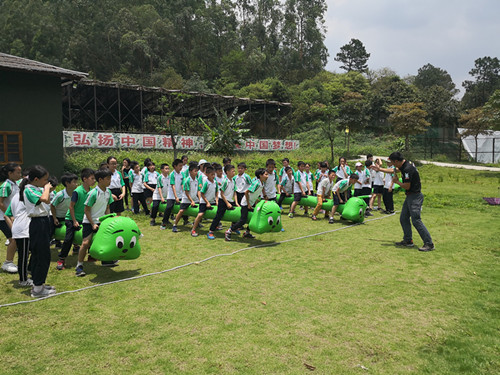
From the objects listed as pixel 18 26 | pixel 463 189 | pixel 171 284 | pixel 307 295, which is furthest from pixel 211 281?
pixel 18 26

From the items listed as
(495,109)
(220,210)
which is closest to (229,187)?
(220,210)

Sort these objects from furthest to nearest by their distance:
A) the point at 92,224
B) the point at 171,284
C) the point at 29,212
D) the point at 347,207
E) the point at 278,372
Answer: the point at 347,207
the point at 92,224
the point at 171,284
the point at 29,212
the point at 278,372

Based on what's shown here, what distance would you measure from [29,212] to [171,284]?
84.1 inches

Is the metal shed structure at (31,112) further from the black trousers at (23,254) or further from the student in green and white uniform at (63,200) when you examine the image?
the black trousers at (23,254)

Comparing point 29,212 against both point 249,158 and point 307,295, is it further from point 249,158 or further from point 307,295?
point 249,158

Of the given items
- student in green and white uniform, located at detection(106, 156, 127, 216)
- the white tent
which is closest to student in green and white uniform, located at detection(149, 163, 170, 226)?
student in green and white uniform, located at detection(106, 156, 127, 216)

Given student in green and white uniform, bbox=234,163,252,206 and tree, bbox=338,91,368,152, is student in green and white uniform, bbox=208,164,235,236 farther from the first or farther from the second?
tree, bbox=338,91,368,152

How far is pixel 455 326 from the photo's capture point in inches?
164

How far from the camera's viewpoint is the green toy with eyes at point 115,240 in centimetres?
551

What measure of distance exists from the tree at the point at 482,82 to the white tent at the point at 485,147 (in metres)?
24.7

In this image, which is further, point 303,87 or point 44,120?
point 303,87

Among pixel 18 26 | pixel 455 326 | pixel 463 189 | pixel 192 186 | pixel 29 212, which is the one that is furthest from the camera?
pixel 18 26

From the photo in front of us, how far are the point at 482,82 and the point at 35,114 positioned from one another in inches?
A: 2789

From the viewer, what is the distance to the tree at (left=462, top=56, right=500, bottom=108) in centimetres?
6150
